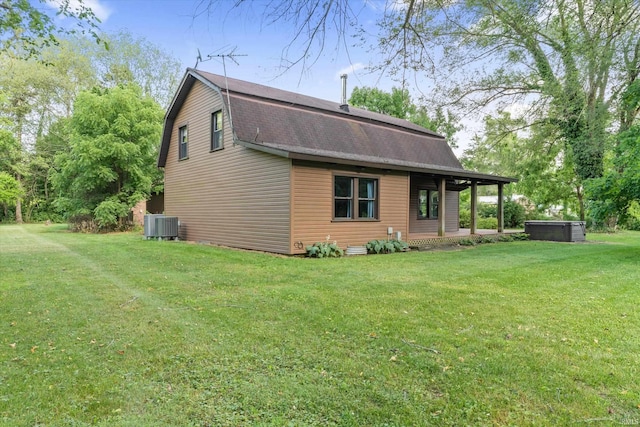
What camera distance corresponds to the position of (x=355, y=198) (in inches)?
439

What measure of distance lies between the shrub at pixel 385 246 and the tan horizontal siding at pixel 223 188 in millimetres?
2698

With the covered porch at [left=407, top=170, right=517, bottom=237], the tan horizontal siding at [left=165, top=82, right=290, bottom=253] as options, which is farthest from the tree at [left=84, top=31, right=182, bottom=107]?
the covered porch at [left=407, top=170, right=517, bottom=237]

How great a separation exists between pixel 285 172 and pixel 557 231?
12.0 metres

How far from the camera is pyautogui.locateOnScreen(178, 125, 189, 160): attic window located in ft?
49.7

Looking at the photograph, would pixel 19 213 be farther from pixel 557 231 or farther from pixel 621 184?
pixel 621 184

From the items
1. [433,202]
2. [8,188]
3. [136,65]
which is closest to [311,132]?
[433,202]

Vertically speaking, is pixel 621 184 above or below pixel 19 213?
above

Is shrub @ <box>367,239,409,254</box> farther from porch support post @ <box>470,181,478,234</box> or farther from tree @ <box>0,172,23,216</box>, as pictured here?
tree @ <box>0,172,23,216</box>

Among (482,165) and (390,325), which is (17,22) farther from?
(482,165)

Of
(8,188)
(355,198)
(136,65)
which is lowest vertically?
(355,198)

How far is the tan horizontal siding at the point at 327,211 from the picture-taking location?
9945 mm

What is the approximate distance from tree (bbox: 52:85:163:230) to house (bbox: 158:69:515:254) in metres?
3.88

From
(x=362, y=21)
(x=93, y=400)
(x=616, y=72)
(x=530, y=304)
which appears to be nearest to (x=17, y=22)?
(x=362, y=21)

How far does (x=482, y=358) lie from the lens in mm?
3199
